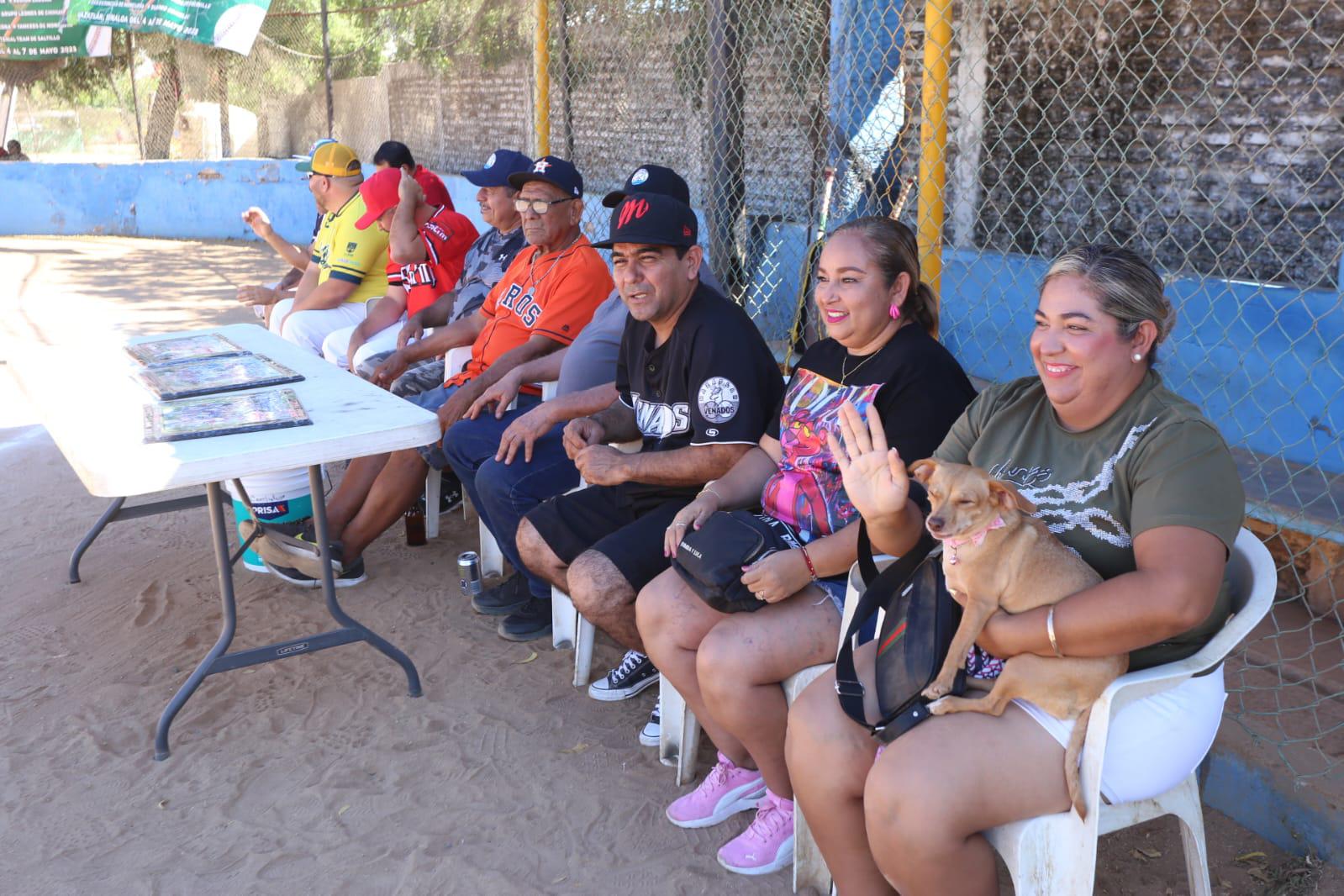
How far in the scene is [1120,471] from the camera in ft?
6.22

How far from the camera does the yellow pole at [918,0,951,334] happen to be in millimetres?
3191

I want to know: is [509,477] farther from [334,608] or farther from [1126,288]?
[1126,288]

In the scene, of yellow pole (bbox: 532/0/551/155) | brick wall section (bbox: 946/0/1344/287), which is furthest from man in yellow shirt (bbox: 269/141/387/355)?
brick wall section (bbox: 946/0/1344/287)

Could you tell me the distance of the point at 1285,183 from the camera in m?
4.04

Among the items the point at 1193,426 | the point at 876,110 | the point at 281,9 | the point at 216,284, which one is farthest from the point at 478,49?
the point at 1193,426

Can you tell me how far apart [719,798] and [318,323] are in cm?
365

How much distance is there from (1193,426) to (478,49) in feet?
32.3

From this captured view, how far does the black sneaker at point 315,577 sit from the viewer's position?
3.97 m

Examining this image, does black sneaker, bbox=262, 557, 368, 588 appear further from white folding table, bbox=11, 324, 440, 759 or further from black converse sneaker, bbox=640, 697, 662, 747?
black converse sneaker, bbox=640, 697, 662, 747

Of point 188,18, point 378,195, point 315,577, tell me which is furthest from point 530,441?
point 188,18

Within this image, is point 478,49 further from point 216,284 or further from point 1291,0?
point 1291,0

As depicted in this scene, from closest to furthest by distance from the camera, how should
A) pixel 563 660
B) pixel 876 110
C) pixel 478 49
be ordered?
1. pixel 563 660
2. pixel 876 110
3. pixel 478 49

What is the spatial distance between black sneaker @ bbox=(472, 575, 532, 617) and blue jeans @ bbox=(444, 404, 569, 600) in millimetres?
127

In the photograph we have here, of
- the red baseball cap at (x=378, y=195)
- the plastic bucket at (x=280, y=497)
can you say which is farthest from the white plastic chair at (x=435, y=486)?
the red baseball cap at (x=378, y=195)
